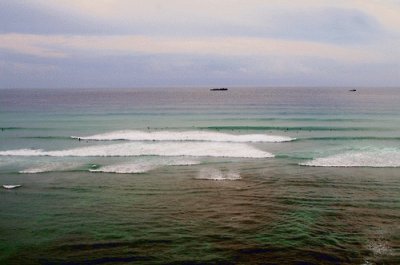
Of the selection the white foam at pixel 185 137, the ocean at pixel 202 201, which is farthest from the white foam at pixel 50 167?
the white foam at pixel 185 137

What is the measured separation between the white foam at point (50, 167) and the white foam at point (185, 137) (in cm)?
1063

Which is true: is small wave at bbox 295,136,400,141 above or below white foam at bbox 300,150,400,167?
above

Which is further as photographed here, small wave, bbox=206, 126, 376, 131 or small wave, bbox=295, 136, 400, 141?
small wave, bbox=206, 126, 376, 131

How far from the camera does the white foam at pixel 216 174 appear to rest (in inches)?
822

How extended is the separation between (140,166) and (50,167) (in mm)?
5541

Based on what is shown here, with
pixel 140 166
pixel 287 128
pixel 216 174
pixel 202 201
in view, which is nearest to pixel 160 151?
pixel 140 166

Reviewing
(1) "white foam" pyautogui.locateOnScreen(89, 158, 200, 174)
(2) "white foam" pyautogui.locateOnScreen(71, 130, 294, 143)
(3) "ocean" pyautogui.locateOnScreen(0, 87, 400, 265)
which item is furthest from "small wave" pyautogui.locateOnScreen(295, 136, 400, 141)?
(1) "white foam" pyautogui.locateOnScreen(89, 158, 200, 174)

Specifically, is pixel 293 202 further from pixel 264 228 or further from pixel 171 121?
pixel 171 121

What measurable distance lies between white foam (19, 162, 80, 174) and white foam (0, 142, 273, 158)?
3.29 m

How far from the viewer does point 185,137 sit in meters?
36.1

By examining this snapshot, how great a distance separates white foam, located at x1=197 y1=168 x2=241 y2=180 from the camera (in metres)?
20.9

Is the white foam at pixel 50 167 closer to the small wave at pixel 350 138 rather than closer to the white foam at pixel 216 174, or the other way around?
the white foam at pixel 216 174

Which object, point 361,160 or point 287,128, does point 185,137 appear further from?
point 361,160

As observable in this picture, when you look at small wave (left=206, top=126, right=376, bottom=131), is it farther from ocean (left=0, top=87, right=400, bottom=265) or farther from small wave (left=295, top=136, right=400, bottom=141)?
ocean (left=0, top=87, right=400, bottom=265)
